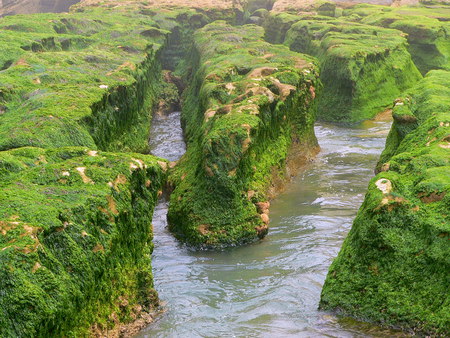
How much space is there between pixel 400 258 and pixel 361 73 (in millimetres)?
17792

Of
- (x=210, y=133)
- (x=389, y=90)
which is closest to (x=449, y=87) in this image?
(x=210, y=133)

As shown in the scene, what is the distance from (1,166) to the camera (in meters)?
8.52

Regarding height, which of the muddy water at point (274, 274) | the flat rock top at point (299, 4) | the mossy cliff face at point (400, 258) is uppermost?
the flat rock top at point (299, 4)

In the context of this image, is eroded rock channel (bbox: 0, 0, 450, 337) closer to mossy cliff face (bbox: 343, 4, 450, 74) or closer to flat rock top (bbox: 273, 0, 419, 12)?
mossy cliff face (bbox: 343, 4, 450, 74)

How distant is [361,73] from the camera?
80.1 ft

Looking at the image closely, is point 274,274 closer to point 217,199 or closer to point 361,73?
point 217,199

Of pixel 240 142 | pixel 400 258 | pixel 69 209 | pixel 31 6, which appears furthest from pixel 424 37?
pixel 31 6

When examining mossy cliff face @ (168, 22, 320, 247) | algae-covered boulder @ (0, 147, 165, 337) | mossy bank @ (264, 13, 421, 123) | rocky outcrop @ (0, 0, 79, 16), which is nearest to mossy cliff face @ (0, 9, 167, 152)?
mossy cliff face @ (168, 22, 320, 247)

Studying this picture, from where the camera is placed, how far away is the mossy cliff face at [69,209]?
614cm

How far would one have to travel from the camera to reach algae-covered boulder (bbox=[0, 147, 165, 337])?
5.98 m

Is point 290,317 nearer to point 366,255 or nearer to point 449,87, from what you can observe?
point 366,255

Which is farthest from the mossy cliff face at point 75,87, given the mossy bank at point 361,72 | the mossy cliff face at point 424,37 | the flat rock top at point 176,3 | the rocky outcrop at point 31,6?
the rocky outcrop at point 31,6

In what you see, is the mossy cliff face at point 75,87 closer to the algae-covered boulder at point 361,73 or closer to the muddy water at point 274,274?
the muddy water at point 274,274

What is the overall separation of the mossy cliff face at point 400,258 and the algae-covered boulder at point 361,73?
49.4 ft
